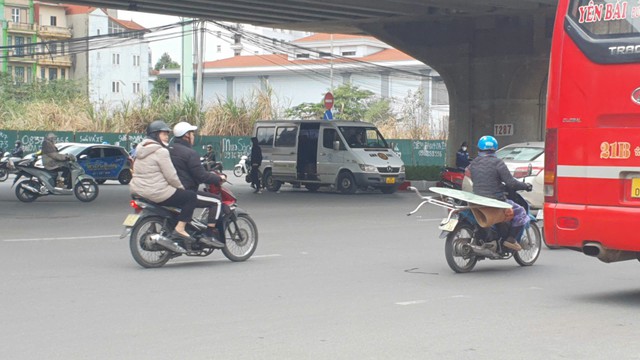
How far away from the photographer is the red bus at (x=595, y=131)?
29.6ft

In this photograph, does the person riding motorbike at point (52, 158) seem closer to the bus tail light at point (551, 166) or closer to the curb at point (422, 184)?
the curb at point (422, 184)

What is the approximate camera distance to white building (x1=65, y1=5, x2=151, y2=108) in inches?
3848

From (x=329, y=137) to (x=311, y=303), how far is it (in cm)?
2013

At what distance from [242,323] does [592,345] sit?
2.73 meters

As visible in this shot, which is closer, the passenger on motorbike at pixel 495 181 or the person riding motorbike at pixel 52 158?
the passenger on motorbike at pixel 495 181

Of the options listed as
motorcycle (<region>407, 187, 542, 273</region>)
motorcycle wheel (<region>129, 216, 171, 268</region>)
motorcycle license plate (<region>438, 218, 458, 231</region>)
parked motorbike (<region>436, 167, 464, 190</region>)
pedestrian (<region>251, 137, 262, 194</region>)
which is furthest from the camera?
pedestrian (<region>251, 137, 262, 194</region>)

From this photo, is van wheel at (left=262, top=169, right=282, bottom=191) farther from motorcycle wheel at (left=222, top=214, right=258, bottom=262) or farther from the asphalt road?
motorcycle wheel at (left=222, top=214, right=258, bottom=262)

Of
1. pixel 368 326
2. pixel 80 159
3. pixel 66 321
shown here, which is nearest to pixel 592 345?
pixel 368 326

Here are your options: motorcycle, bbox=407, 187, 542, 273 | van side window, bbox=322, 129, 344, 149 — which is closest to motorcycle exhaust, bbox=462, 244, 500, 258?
motorcycle, bbox=407, 187, 542, 273

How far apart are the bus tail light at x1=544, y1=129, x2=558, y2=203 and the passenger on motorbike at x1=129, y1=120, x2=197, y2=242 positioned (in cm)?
418

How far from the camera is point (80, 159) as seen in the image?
105 feet

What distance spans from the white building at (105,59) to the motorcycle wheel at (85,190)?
7338 centimetres

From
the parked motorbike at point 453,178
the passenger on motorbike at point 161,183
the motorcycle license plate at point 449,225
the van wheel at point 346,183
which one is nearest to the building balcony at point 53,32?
the van wheel at point 346,183

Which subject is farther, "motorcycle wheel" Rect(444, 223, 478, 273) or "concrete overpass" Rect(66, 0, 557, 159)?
"concrete overpass" Rect(66, 0, 557, 159)
